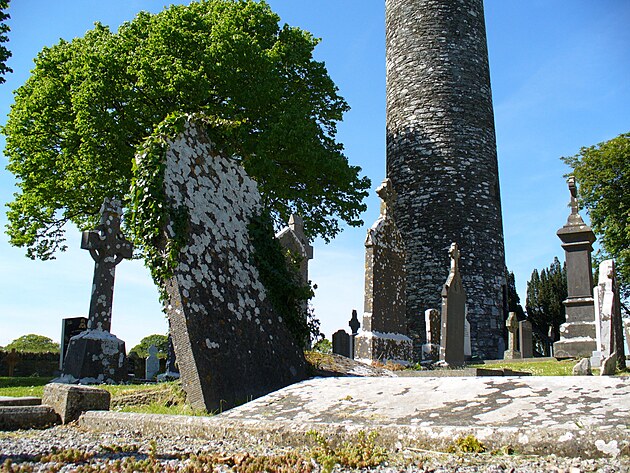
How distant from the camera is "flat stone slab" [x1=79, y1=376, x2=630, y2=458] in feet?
10.3

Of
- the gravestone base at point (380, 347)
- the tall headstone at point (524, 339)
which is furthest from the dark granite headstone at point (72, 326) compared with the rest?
the tall headstone at point (524, 339)

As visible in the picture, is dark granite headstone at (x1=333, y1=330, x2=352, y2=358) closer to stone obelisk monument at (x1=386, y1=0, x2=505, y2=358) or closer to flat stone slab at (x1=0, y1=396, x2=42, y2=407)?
stone obelisk monument at (x1=386, y1=0, x2=505, y2=358)

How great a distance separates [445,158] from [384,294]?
37.8 feet

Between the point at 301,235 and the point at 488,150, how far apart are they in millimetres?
11894

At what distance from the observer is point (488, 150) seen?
22719mm

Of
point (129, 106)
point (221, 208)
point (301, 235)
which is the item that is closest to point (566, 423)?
point (221, 208)

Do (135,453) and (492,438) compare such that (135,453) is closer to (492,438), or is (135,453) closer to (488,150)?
(492,438)

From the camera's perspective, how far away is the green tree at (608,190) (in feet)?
89.4

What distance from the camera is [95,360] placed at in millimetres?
11391

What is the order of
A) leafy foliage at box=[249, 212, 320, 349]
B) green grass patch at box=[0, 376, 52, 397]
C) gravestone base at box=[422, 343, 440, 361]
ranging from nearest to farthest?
leafy foliage at box=[249, 212, 320, 349], green grass patch at box=[0, 376, 52, 397], gravestone base at box=[422, 343, 440, 361]

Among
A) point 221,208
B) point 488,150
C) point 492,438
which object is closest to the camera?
point 492,438

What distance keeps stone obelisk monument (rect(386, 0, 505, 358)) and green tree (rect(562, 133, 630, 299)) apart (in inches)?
325

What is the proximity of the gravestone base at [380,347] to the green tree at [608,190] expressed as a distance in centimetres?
1922

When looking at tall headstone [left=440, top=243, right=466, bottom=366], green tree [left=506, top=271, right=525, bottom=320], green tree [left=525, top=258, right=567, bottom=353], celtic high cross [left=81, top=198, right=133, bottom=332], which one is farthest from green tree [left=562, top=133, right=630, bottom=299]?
Result: celtic high cross [left=81, top=198, right=133, bottom=332]
